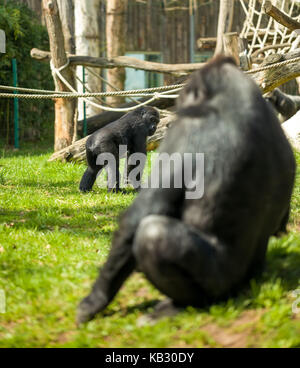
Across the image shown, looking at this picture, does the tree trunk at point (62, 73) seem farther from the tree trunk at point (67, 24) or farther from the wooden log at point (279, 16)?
the wooden log at point (279, 16)

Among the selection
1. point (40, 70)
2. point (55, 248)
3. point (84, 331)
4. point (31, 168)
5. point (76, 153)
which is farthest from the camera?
point (40, 70)

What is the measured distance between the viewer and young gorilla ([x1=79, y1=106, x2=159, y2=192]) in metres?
7.13

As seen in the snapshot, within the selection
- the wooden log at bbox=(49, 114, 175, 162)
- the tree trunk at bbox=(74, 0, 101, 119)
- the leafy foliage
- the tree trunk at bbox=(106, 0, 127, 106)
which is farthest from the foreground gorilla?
the tree trunk at bbox=(74, 0, 101, 119)

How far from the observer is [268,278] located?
301 centimetres

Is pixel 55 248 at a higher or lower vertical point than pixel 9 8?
lower

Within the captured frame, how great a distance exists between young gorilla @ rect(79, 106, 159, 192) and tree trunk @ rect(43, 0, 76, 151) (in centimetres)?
238

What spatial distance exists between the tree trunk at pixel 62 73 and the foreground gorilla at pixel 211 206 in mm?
7319

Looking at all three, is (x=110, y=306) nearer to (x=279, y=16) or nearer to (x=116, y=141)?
(x=116, y=141)

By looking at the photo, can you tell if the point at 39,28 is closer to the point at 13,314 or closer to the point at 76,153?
the point at 76,153

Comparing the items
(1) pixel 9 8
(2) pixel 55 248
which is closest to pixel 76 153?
(2) pixel 55 248

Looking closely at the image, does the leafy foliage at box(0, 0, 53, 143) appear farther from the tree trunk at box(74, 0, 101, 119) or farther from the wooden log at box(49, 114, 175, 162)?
the wooden log at box(49, 114, 175, 162)

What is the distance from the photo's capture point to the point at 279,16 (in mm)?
8273

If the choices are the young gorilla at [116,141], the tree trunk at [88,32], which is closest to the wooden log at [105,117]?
the tree trunk at [88,32]
